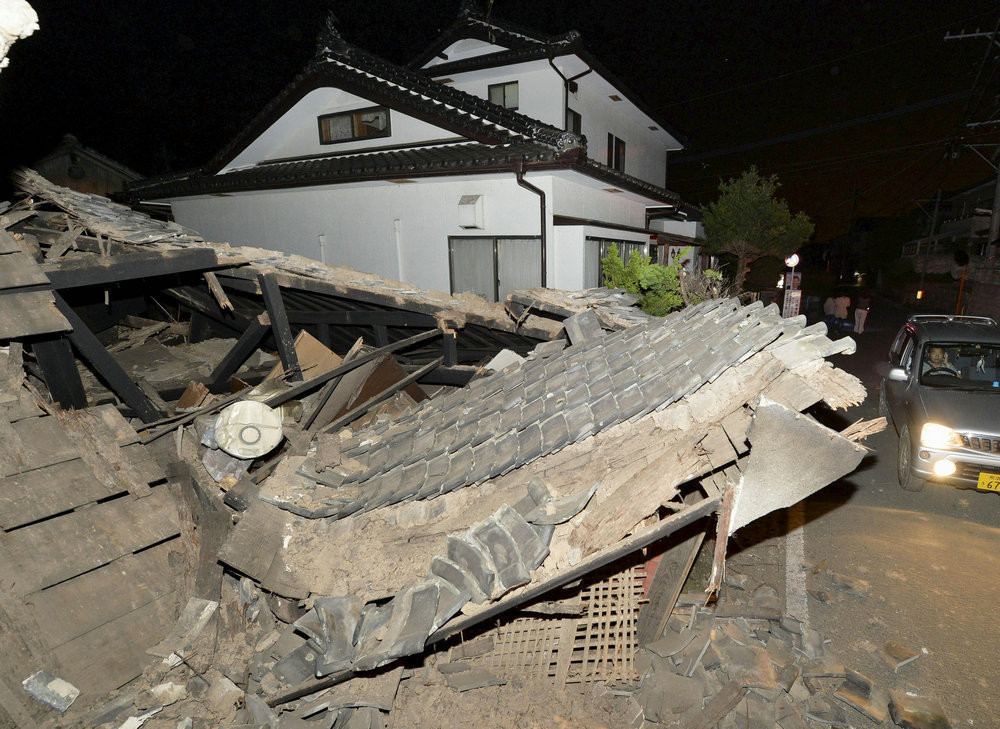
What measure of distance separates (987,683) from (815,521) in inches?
118

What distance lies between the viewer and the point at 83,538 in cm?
433

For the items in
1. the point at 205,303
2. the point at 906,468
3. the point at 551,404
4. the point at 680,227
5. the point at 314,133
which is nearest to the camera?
the point at 551,404

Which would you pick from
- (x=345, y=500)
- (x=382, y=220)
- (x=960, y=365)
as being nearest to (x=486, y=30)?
(x=382, y=220)

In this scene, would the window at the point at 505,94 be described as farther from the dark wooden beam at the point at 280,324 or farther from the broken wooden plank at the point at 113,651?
the broken wooden plank at the point at 113,651

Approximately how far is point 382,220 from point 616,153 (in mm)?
10545

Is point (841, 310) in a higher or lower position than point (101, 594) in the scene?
higher

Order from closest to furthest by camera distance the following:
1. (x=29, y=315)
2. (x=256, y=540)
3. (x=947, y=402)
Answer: (x=256, y=540), (x=29, y=315), (x=947, y=402)

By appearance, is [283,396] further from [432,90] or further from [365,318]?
[432,90]

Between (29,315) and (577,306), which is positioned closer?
(29,315)

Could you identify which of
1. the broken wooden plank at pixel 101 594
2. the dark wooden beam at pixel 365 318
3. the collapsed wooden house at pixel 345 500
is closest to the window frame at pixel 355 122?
the dark wooden beam at pixel 365 318

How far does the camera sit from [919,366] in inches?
343

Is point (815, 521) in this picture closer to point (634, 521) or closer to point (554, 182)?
point (634, 521)

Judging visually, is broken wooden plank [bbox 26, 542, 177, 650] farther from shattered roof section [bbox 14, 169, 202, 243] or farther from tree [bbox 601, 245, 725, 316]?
tree [bbox 601, 245, 725, 316]

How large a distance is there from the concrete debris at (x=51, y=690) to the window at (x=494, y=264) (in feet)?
31.5
